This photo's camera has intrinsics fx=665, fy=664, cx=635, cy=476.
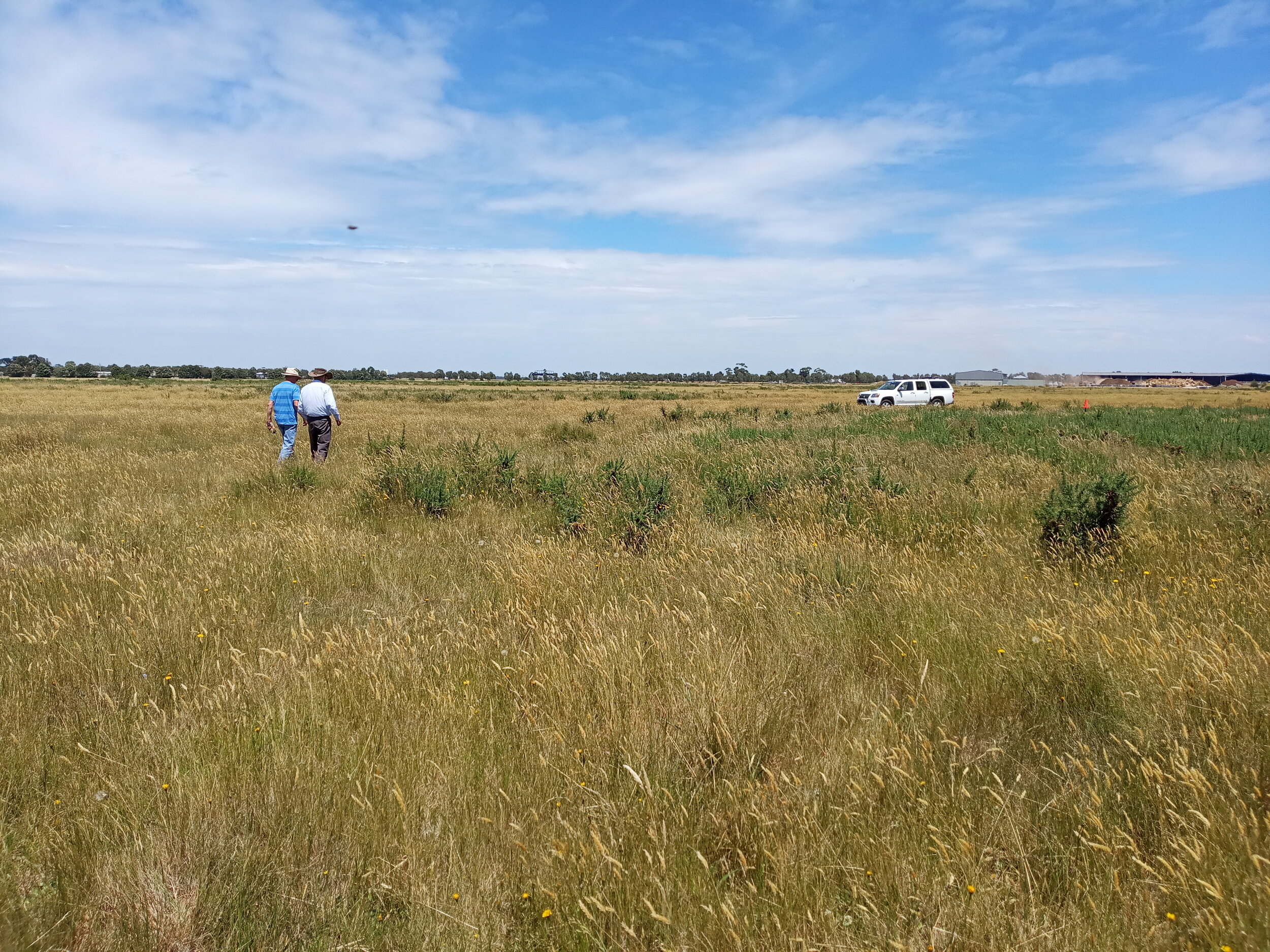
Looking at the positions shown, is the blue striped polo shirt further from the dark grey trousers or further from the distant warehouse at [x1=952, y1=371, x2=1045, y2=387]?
the distant warehouse at [x1=952, y1=371, x2=1045, y2=387]

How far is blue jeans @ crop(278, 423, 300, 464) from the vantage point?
37.5 ft

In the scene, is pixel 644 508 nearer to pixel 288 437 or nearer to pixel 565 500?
pixel 565 500

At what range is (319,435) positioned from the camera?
11.9m

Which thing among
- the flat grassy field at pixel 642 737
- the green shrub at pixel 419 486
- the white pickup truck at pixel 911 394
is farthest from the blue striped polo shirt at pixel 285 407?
the white pickup truck at pixel 911 394

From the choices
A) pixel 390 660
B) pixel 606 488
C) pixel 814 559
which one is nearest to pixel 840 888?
pixel 390 660

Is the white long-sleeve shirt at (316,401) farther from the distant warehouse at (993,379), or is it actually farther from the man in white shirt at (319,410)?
the distant warehouse at (993,379)

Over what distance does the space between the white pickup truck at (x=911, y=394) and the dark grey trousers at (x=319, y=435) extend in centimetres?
3320

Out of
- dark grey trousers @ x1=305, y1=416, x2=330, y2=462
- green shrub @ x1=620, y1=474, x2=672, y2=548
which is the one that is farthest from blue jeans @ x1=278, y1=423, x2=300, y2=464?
green shrub @ x1=620, y1=474, x2=672, y2=548

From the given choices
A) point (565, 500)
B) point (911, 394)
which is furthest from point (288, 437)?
point (911, 394)

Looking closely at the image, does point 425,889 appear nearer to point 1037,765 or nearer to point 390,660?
point 390,660

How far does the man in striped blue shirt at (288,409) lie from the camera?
11672 mm

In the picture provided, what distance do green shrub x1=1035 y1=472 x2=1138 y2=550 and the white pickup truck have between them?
113 ft

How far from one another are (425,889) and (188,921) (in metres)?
0.69

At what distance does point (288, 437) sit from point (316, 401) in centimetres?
98
